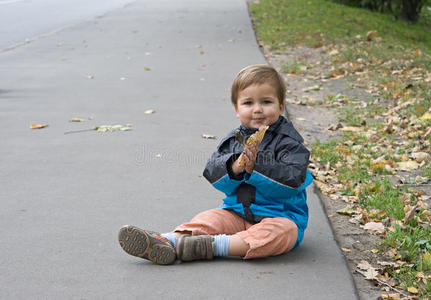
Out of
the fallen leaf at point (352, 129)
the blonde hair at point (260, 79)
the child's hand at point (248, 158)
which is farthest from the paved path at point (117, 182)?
the fallen leaf at point (352, 129)

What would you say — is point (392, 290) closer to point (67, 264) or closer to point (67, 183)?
point (67, 264)

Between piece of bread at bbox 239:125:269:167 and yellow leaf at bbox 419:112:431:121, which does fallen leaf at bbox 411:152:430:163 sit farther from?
piece of bread at bbox 239:125:269:167

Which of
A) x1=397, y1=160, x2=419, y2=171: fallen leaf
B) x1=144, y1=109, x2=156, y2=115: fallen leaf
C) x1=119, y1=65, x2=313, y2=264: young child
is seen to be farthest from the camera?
x1=144, y1=109, x2=156, y2=115: fallen leaf

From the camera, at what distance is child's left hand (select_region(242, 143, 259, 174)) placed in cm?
342

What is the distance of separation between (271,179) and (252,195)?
223 millimetres

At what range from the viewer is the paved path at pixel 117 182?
3240 mm

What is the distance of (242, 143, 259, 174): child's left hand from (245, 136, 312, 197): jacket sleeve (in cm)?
4

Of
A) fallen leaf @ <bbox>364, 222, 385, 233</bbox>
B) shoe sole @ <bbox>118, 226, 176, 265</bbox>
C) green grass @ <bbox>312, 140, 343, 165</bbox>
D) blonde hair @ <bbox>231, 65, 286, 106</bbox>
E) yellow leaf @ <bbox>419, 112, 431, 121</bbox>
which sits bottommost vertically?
yellow leaf @ <bbox>419, 112, 431, 121</bbox>

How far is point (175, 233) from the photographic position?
3.61m

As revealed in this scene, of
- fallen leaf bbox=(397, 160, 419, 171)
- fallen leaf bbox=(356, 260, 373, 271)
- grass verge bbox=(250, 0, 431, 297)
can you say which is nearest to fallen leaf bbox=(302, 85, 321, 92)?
grass verge bbox=(250, 0, 431, 297)

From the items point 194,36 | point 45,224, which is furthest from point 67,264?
point 194,36

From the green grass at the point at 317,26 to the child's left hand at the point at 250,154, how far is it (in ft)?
32.9

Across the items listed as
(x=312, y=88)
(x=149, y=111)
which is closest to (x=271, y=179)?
(x=149, y=111)

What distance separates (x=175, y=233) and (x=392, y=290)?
47.6 inches
